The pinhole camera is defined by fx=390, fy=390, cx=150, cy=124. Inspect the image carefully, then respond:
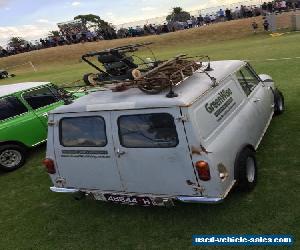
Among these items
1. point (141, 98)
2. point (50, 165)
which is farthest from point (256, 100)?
point (50, 165)

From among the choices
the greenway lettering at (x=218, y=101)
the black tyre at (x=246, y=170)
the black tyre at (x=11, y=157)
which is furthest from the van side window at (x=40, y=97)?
the black tyre at (x=246, y=170)

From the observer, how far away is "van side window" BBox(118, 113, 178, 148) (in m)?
4.98

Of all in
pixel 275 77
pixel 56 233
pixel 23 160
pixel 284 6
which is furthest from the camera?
pixel 284 6

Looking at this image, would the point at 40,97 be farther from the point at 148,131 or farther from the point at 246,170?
the point at 246,170

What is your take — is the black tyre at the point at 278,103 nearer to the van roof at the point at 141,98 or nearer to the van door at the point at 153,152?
the van roof at the point at 141,98

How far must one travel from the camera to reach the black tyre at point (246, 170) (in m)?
5.41

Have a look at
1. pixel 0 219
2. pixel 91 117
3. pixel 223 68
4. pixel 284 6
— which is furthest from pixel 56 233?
pixel 284 6

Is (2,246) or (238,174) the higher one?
(238,174)

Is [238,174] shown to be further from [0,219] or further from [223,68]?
[0,219]

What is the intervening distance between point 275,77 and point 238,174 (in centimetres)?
891

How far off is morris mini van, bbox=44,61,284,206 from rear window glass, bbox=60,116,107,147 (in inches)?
0.5

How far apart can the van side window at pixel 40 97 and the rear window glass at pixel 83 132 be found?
3996 millimetres

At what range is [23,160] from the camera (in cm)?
902

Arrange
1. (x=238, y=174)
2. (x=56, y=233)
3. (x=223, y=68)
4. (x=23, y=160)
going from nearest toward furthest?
1. (x=238, y=174)
2. (x=56, y=233)
3. (x=223, y=68)
4. (x=23, y=160)
